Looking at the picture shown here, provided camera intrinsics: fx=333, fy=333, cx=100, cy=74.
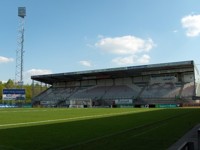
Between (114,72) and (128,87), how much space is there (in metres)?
6.33

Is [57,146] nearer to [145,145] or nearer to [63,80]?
[145,145]

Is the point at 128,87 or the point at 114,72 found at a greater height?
the point at 114,72

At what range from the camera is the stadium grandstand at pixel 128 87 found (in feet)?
293

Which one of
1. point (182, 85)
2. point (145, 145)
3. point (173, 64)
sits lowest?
point (145, 145)

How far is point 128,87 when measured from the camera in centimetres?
10262

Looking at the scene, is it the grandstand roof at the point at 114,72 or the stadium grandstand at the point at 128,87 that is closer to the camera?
the stadium grandstand at the point at 128,87

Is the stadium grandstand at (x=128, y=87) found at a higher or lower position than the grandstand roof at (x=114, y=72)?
lower

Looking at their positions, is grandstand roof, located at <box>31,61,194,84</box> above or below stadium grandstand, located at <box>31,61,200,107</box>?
above

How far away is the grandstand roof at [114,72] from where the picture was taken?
302 ft

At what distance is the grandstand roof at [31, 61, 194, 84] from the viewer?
302 feet

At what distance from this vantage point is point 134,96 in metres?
95.3

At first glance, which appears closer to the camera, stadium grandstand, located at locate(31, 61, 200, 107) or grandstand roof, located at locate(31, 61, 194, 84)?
stadium grandstand, located at locate(31, 61, 200, 107)

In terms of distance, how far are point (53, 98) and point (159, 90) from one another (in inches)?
1473

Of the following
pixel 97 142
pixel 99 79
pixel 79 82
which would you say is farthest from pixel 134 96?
pixel 97 142
